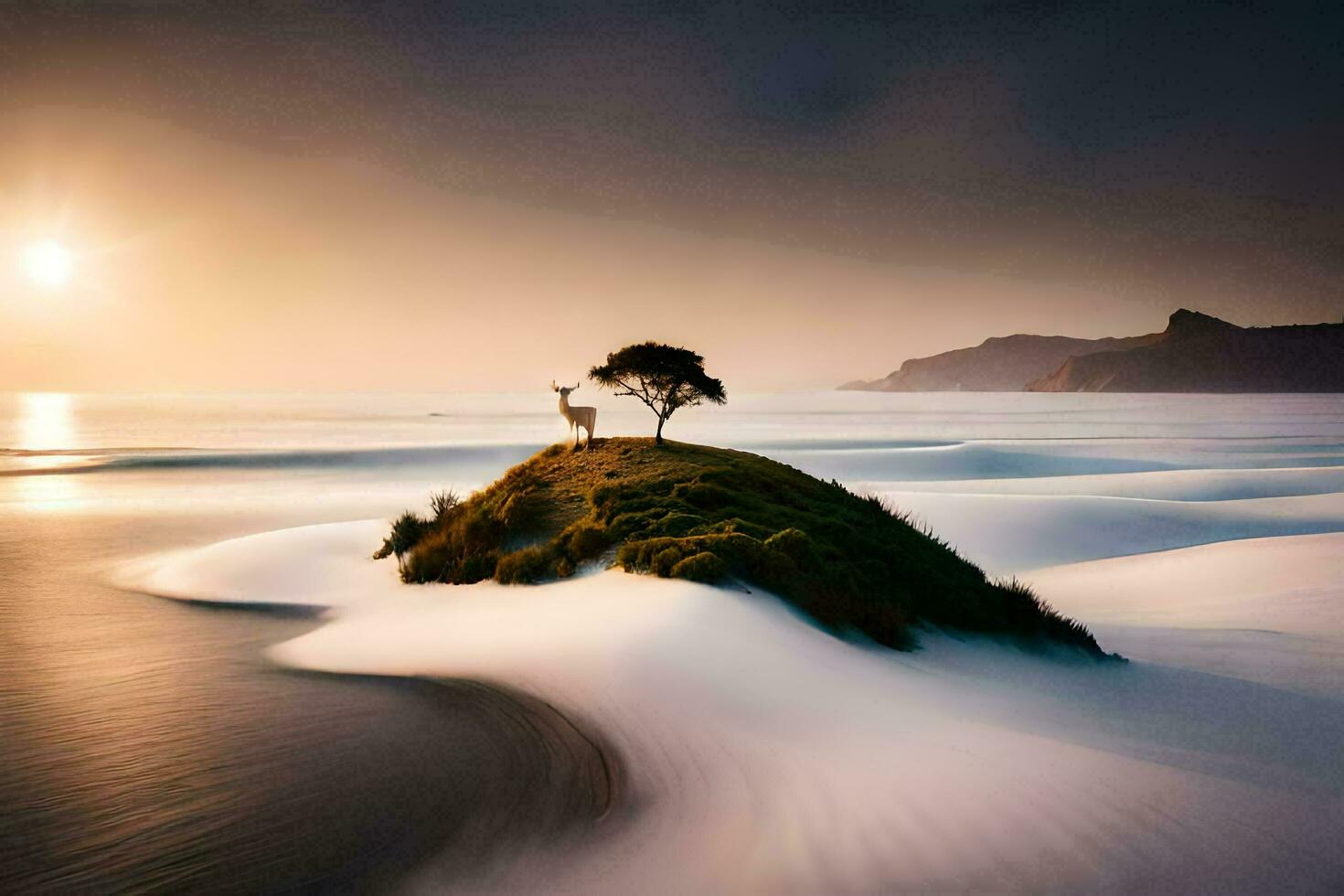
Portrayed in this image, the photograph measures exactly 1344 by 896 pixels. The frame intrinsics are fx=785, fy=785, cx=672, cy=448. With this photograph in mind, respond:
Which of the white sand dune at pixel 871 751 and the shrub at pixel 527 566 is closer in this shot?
the white sand dune at pixel 871 751

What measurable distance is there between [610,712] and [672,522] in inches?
209

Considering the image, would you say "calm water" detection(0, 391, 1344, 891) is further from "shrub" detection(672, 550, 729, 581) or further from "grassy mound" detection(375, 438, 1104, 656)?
"grassy mound" detection(375, 438, 1104, 656)

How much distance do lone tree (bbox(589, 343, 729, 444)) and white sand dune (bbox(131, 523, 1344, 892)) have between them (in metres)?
6.80

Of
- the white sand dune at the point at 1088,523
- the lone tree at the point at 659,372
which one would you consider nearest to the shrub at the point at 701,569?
the lone tree at the point at 659,372

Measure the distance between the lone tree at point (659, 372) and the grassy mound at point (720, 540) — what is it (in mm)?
1358

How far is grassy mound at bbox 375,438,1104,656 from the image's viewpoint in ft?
38.7

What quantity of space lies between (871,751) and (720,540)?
5355 millimetres

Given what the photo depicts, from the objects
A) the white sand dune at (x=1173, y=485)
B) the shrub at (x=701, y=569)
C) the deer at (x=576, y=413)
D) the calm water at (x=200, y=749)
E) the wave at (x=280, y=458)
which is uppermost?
the deer at (x=576, y=413)

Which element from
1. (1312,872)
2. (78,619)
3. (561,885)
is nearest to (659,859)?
(561,885)

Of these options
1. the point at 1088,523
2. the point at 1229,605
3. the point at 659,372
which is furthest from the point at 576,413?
the point at 1088,523

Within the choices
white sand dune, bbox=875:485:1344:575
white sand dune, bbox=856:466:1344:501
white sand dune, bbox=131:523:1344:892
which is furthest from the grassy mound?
white sand dune, bbox=856:466:1344:501

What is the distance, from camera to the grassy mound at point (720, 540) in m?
Result: 11.8

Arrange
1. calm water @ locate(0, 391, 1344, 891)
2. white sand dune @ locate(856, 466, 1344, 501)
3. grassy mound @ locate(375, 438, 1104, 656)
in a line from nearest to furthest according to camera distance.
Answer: calm water @ locate(0, 391, 1344, 891), grassy mound @ locate(375, 438, 1104, 656), white sand dune @ locate(856, 466, 1344, 501)

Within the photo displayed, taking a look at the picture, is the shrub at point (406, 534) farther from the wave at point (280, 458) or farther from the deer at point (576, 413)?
the wave at point (280, 458)
